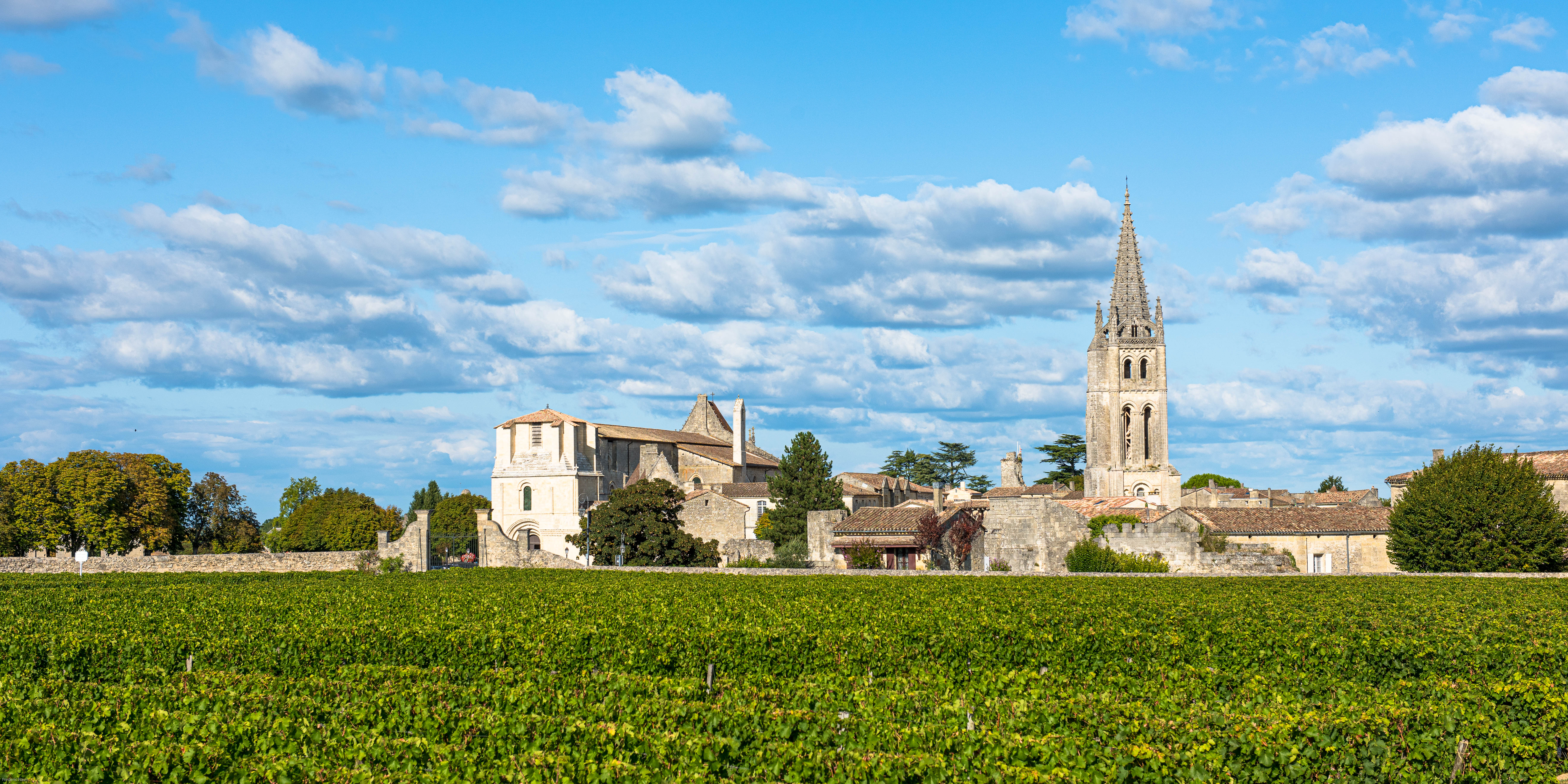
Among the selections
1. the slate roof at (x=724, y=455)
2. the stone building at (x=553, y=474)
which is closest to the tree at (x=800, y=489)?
the stone building at (x=553, y=474)

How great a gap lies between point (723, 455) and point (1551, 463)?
181 ft

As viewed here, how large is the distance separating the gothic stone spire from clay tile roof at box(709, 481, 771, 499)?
5034 cm

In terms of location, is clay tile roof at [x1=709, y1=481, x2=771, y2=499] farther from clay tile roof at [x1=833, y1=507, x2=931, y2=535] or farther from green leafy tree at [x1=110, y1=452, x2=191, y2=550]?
green leafy tree at [x1=110, y1=452, x2=191, y2=550]

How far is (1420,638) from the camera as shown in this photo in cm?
1755

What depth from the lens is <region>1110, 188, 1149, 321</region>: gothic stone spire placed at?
112 m

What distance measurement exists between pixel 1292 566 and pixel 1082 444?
7687 centimetres

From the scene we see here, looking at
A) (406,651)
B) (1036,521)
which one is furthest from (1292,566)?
(406,651)

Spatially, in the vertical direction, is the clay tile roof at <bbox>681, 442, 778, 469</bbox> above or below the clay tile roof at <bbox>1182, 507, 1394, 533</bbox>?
above

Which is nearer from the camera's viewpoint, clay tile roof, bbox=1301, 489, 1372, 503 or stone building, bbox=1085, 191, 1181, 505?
clay tile roof, bbox=1301, 489, 1372, 503

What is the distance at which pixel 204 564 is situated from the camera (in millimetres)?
49188

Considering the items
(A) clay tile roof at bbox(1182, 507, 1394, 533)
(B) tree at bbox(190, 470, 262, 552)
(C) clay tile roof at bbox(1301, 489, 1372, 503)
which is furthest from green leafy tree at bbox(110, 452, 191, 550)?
(C) clay tile roof at bbox(1301, 489, 1372, 503)

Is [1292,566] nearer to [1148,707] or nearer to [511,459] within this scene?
[1148,707]

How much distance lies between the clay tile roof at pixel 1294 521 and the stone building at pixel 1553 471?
5.71 feet

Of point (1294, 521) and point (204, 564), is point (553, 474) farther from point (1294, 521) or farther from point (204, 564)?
point (1294, 521)
